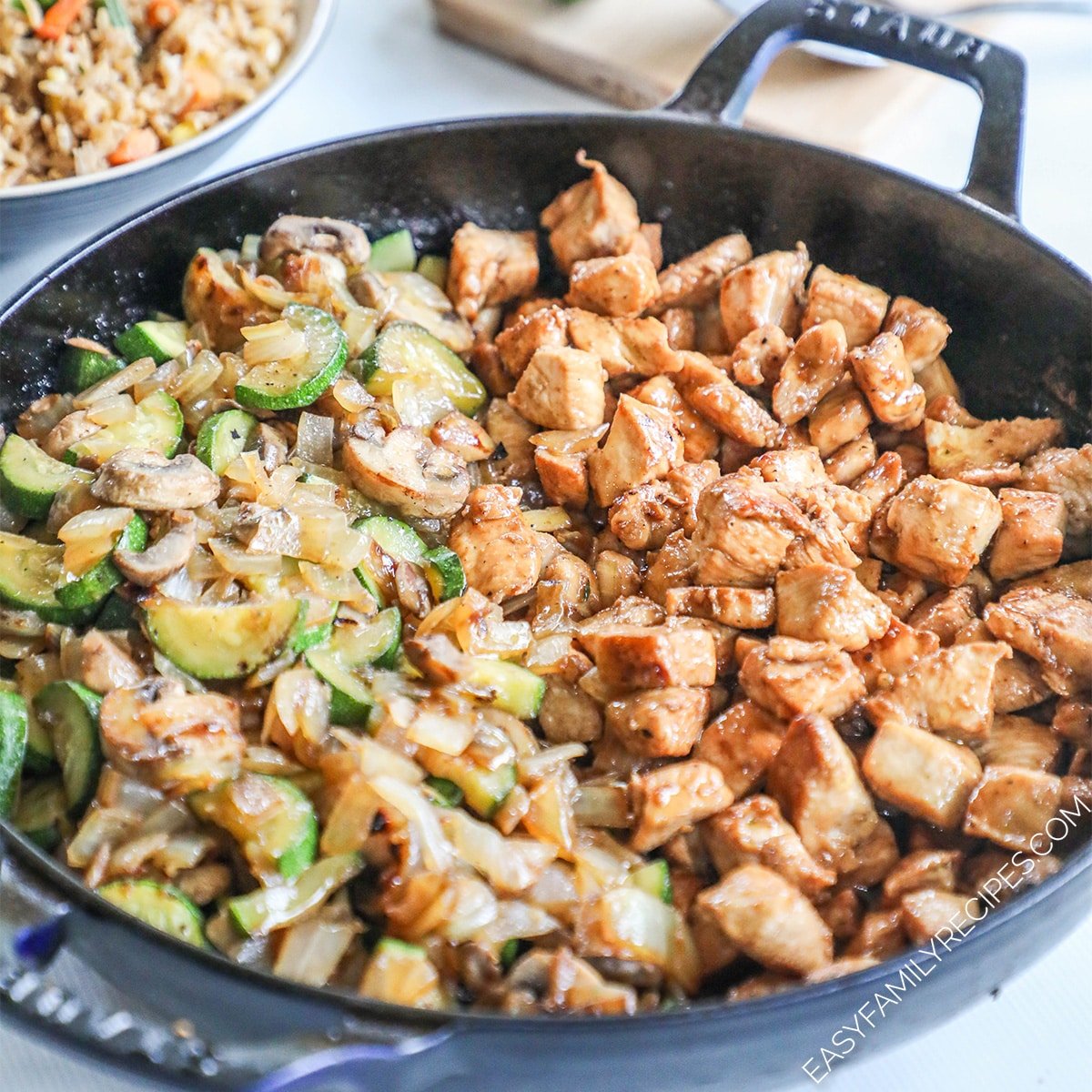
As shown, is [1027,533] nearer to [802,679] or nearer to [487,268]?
[802,679]

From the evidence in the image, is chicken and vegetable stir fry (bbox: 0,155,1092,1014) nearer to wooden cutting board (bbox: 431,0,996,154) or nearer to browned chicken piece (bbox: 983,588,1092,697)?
browned chicken piece (bbox: 983,588,1092,697)

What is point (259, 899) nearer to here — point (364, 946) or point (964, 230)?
point (364, 946)

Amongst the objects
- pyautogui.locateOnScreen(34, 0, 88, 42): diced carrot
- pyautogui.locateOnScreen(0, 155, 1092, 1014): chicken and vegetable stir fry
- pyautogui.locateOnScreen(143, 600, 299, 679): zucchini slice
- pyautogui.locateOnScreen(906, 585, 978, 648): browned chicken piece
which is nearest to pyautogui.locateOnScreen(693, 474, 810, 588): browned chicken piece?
pyautogui.locateOnScreen(0, 155, 1092, 1014): chicken and vegetable stir fry

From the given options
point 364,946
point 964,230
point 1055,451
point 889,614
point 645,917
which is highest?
point 964,230

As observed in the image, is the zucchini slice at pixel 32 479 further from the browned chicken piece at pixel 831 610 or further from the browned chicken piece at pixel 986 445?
the browned chicken piece at pixel 986 445

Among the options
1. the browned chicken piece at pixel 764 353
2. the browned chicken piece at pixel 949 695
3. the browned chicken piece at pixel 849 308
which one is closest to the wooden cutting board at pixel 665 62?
the browned chicken piece at pixel 849 308

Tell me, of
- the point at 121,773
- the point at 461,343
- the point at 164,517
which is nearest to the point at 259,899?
the point at 121,773
